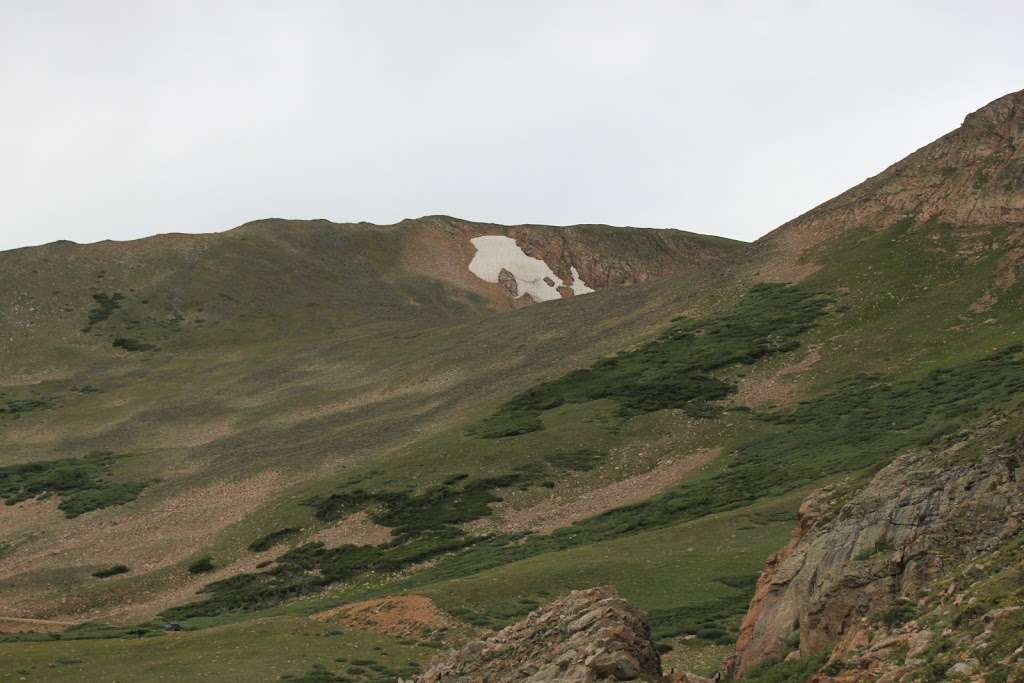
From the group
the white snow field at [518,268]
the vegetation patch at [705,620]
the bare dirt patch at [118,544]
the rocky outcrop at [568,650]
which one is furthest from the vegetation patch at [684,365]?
the white snow field at [518,268]

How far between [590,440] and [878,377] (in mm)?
16211

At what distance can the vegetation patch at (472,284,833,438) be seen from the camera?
69938mm

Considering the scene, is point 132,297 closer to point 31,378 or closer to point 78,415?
point 31,378

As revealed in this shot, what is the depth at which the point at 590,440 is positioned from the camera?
65.6 metres

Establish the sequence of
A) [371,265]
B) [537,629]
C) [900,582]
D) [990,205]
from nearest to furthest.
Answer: [900,582] → [537,629] → [990,205] → [371,265]

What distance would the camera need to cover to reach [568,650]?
19578mm

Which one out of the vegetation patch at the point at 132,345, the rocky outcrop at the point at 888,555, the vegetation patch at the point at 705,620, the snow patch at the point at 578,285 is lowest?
the vegetation patch at the point at 705,620

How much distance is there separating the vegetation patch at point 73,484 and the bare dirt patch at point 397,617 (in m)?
37.5

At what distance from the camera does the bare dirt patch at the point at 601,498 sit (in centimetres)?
5516

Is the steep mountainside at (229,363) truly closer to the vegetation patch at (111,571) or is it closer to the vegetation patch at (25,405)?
the vegetation patch at (25,405)

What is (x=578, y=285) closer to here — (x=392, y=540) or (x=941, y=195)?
(x=941, y=195)

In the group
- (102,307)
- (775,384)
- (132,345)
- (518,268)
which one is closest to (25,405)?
(132,345)

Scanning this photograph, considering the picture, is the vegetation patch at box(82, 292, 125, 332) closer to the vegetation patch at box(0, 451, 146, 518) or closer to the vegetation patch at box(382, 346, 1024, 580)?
the vegetation patch at box(0, 451, 146, 518)

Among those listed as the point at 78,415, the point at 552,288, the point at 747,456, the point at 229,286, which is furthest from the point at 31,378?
the point at 747,456
